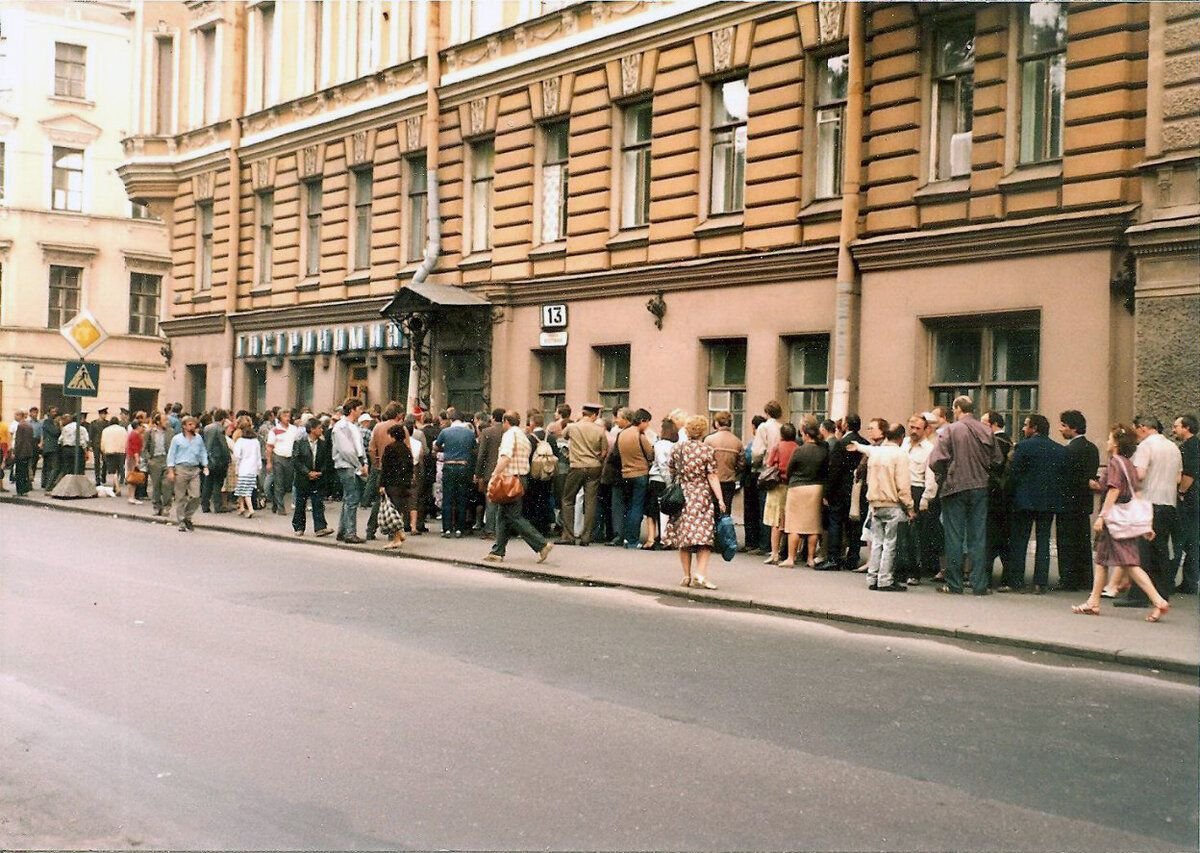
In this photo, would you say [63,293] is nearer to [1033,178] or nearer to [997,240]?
[997,240]

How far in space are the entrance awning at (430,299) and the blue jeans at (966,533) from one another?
12941 millimetres

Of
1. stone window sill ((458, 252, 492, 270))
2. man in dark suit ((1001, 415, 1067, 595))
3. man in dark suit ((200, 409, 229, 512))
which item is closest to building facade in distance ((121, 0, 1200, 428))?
stone window sill ((458, 252, 492, 270))

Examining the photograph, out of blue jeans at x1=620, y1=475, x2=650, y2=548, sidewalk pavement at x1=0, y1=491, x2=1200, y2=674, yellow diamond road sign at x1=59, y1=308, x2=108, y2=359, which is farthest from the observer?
yellow diamond road sign at x1=59, y1=308, x2=108, y2=359

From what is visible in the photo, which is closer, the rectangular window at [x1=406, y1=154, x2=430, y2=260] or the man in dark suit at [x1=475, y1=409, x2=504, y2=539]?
the man in dark suit at [x1=475, y1=409, x2=504, y2=539]

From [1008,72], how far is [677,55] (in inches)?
255

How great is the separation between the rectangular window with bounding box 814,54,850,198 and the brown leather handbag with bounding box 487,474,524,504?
7296mm

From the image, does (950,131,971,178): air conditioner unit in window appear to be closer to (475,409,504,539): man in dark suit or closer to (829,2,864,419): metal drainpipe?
(829,2,864,419): metal drainpipe

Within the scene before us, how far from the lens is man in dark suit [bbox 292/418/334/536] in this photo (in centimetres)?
1869

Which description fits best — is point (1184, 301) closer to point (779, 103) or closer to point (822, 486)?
point (822, 486)

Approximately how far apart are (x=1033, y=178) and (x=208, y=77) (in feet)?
82.4

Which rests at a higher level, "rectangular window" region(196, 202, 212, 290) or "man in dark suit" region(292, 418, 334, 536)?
"rectangular window" region(196, 202, 212, 290)

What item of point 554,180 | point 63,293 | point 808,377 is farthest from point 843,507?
point 63,293

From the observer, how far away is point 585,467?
17.7m

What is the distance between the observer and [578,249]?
23406 mm
